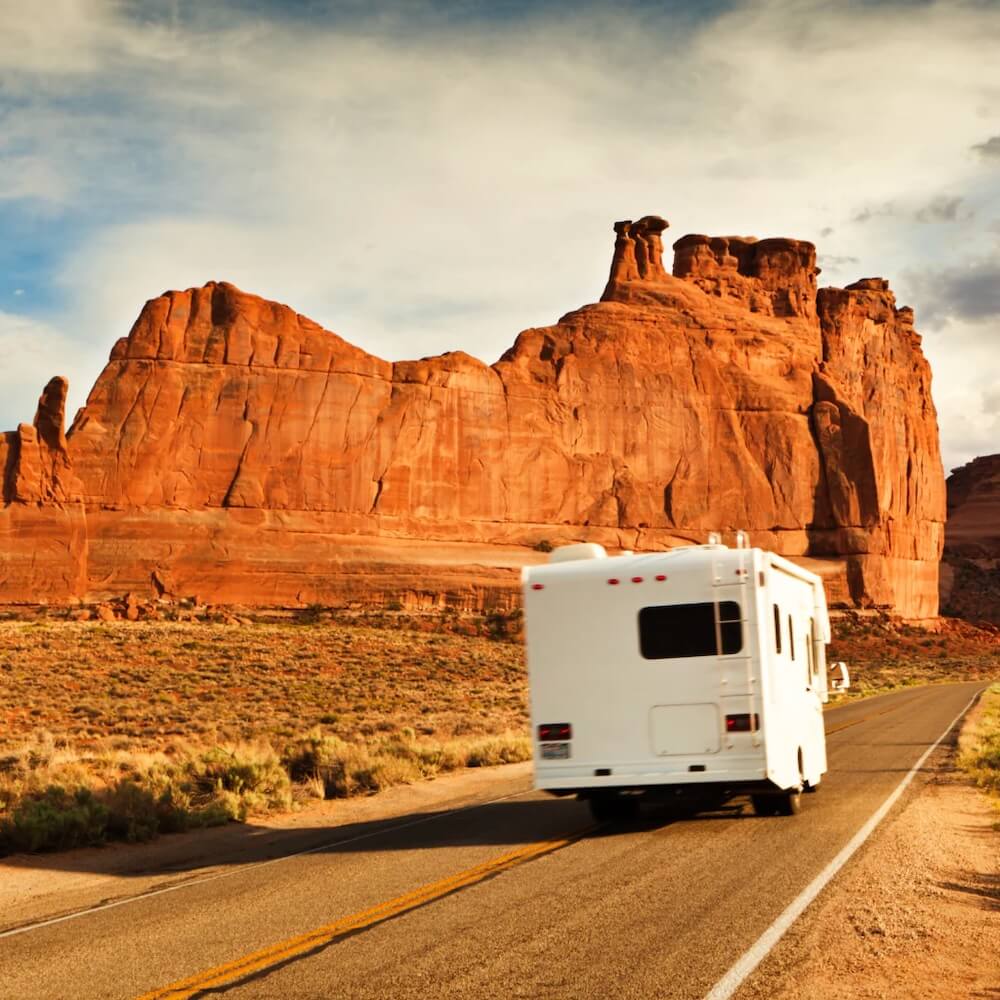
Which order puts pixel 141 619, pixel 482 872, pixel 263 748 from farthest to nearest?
pixel 141 619 → pixel 263 748 → pixel 482 872

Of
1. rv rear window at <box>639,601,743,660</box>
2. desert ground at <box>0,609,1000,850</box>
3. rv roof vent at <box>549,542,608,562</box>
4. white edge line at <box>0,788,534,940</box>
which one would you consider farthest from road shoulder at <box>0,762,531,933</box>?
rv rear window at <box>639,601,743,660</box>

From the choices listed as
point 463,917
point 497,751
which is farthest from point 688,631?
point 497,751

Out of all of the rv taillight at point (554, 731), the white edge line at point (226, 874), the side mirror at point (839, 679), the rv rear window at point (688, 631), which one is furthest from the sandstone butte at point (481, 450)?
the rv rear window at point (688, 631)

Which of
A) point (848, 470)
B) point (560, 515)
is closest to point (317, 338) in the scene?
point (560, 515)

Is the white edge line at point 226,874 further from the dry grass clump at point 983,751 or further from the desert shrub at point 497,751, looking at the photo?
the dry grass clump at point 983,751

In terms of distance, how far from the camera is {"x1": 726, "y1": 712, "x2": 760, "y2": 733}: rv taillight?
12609mm

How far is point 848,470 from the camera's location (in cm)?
9450

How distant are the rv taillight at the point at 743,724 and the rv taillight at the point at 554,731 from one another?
160cm

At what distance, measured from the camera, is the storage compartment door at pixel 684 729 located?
12703 mm

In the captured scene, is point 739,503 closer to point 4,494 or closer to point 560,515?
point 560,515

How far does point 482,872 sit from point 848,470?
287 feet

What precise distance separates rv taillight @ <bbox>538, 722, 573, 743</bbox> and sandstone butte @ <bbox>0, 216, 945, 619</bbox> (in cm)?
6422

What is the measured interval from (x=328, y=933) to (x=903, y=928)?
364cm

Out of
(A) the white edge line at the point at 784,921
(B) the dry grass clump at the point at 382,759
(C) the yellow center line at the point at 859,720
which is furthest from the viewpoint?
(C) the yellow center line at the point at 859,720
